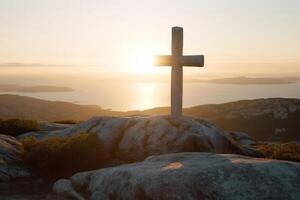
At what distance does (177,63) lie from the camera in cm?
2081

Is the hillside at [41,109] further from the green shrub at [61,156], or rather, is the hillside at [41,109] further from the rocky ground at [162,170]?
the green shrub at [61,156]

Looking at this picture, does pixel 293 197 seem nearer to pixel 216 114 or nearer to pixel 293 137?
pixel 293 137

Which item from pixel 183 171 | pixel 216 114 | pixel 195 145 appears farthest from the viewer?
pixel 216 114

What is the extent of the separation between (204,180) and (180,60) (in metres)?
10.4

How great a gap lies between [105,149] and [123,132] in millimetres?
1139

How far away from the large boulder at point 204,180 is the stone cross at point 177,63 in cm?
734

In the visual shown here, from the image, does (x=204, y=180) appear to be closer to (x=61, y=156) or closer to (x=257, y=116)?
(x=61, y=156)

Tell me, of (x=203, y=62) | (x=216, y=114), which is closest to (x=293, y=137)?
(x=216, y=114)

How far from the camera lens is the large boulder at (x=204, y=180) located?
10.7 metres

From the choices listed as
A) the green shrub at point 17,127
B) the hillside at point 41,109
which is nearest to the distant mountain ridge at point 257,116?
the hillside at point 41,109

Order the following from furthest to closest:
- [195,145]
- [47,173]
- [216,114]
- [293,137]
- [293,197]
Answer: [216,114] < [293,137] < [195,145] < [47,173] < [293,197]

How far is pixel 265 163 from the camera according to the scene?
11.8m

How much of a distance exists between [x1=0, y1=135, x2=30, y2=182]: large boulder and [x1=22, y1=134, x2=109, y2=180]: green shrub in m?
0.39

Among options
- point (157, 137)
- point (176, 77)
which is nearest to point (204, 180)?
point (157, 137)
